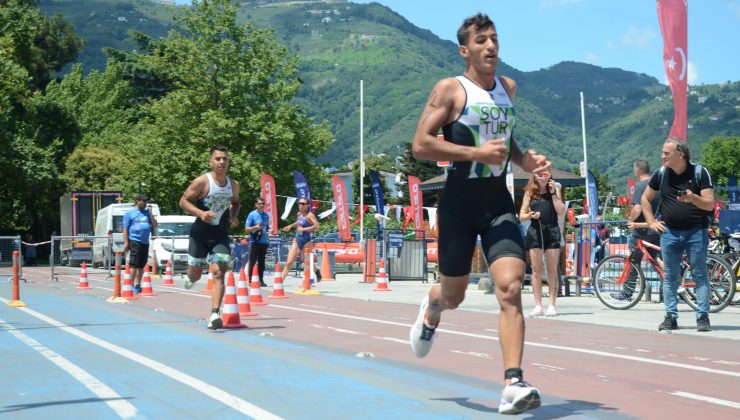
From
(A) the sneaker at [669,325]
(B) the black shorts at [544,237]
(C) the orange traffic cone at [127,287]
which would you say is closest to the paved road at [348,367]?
(A) the sneaker at [669,325]

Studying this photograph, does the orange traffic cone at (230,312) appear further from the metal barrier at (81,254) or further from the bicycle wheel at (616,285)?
the metal barrier at (81,254)

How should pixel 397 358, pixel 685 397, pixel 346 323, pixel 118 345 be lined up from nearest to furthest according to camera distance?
pixel 685 397 → pixel 397 358 → pixel 118 345 → pixel 346 323

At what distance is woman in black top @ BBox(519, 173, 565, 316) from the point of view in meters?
13.9

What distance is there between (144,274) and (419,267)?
28.7 ft

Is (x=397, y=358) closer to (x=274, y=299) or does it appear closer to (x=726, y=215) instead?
(x=726, y=215)

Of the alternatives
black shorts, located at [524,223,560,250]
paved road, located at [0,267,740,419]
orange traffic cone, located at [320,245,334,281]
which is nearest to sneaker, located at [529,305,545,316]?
paved road, located at [0,267,740,419]

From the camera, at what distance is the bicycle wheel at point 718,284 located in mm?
13562

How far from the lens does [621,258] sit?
14.7 metres

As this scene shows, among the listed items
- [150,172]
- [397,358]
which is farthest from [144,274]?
[150,172]

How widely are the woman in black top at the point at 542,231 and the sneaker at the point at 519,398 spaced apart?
8345 millimetres

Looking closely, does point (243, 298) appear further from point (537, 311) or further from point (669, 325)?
point (669, 325)

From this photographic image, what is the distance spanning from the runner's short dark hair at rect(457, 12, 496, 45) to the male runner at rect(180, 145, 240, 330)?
238 inches

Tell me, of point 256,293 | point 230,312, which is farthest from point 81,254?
point 230,312

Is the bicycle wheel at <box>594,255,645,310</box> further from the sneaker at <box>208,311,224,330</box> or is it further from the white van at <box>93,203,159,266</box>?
the white van at <box>93,203,159,266</box>
